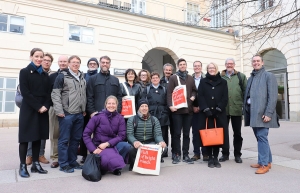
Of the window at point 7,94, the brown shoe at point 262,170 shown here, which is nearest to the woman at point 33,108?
the brown shoe at point 262,170

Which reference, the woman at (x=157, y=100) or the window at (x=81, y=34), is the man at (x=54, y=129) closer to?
the woman at (x=157, y=100)

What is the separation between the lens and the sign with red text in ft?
14.1

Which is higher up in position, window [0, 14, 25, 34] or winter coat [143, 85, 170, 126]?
window [0, 14, 25, 34]

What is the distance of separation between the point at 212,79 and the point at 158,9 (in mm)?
13566

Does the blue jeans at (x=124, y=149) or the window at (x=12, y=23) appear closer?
the blue jeans at (x=124, y=149)

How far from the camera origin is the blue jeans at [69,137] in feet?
14.9

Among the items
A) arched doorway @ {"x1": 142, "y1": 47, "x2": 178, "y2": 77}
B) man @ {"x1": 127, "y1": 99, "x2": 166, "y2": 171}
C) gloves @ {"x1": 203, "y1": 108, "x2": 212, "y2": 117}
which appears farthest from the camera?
arched doorway @ {"x1": 142, "y1": 47, "x2": 178, "y2": 77}

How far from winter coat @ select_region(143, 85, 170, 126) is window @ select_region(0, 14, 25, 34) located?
9.35 m

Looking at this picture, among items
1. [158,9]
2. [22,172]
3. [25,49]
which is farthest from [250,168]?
[158,9]

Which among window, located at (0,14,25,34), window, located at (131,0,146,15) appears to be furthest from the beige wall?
window, located at (131,0,146,15)

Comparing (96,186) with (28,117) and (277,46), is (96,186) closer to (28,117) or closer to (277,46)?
(28,117)

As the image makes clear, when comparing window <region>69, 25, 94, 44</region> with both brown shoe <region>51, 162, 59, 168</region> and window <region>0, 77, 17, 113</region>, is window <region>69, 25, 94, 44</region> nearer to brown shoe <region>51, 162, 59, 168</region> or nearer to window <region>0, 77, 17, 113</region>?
window <region>0, 77, 17, 113</region>

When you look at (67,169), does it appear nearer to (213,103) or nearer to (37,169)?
(37,169)

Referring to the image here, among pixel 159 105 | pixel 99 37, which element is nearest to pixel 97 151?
pixel 159 105
